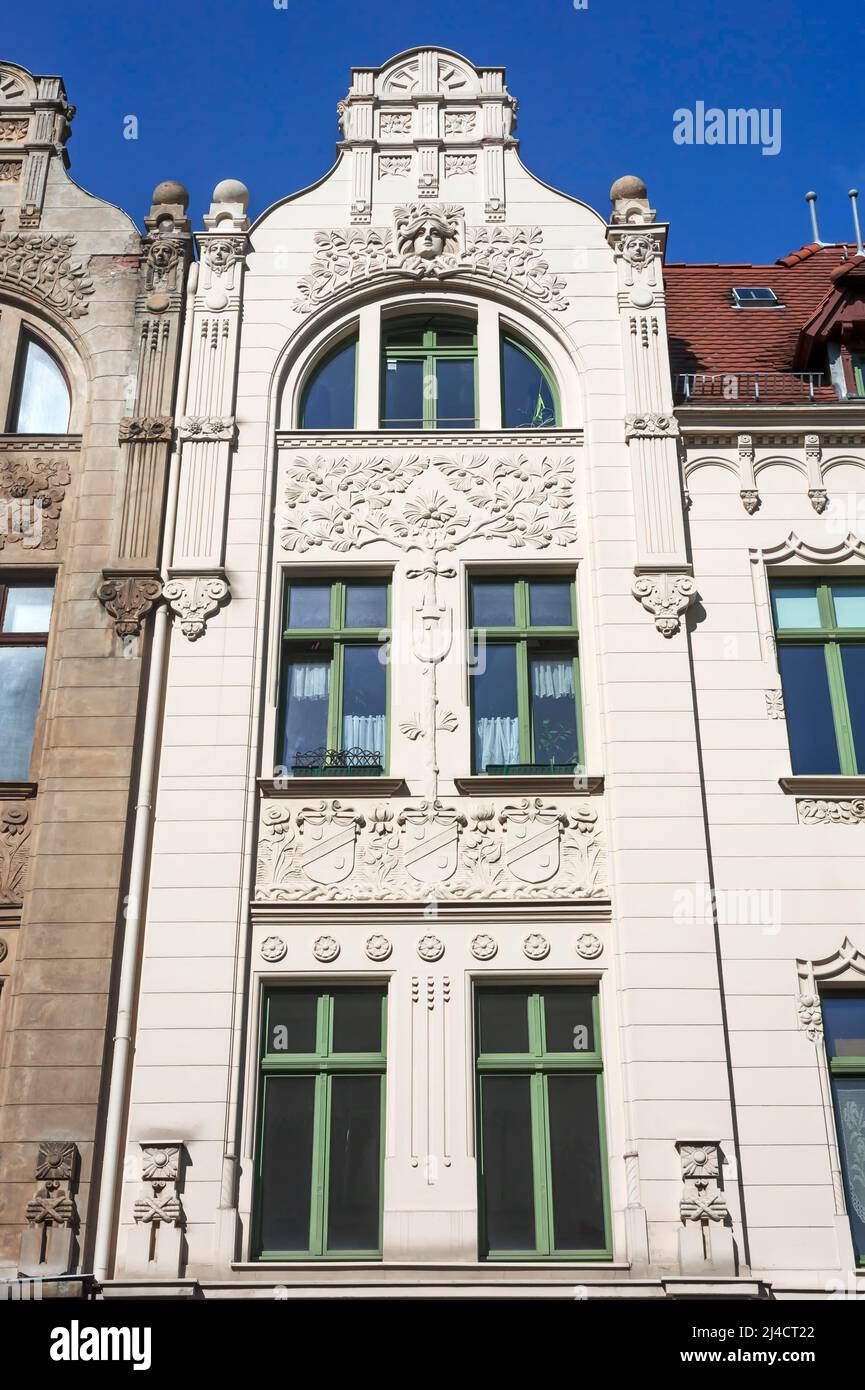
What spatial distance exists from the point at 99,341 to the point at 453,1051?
362 inches

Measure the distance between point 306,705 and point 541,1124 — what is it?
4887 mm

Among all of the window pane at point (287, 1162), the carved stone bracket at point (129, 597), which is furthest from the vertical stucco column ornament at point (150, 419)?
the window pane at point (287, 1162)

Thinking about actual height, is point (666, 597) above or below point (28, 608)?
below

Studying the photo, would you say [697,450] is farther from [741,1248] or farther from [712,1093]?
[741,1248]

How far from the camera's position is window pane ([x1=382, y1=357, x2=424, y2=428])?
16.8 m

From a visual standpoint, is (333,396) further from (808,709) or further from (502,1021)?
(502,1021)

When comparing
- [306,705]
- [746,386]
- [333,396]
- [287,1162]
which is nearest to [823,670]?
[746,386]

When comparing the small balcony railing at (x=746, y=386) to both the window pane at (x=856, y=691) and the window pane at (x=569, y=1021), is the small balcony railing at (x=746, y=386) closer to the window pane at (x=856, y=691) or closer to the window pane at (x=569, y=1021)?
the window pane at (x=856, y=691)

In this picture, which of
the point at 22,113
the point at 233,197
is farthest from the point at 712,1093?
the point at 22,113

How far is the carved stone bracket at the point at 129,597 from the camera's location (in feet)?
49.0

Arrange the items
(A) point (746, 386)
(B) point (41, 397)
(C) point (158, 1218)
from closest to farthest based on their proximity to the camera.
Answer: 1. (C) point (158, 1218)
2. (B) point (41, 397)
3. (A) point (746, 386)

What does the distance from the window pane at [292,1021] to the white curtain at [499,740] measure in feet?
9.54

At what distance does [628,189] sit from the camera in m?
17.7

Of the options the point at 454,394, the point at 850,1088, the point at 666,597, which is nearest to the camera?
the point at 850,1088
